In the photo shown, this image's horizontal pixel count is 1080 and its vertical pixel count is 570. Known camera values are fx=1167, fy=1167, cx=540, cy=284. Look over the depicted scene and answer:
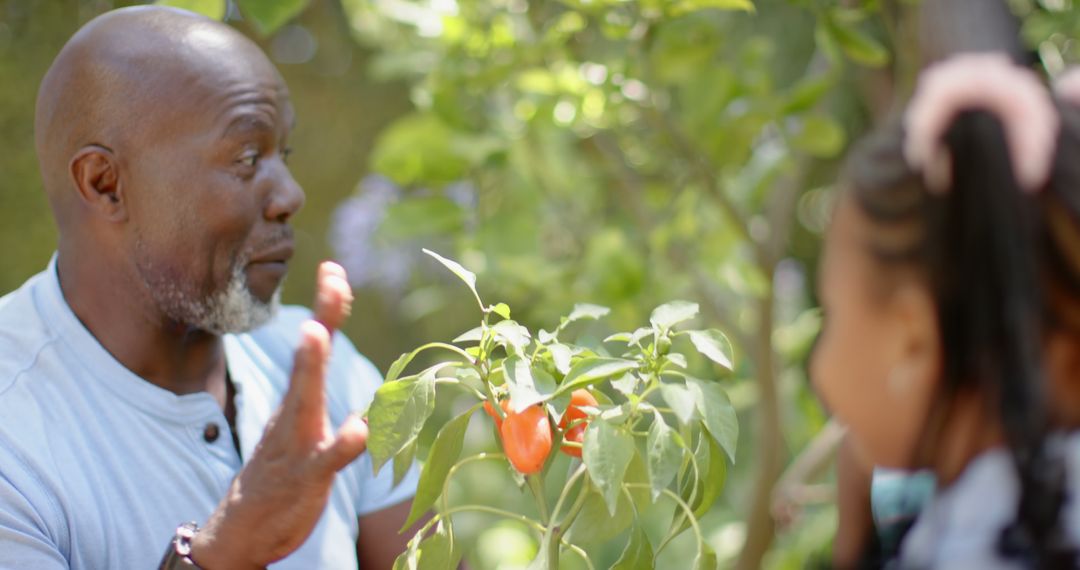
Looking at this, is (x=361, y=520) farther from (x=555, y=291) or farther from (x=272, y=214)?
(x=555, y=291)

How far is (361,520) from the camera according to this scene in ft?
4.75

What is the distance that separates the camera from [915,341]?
0.80 m

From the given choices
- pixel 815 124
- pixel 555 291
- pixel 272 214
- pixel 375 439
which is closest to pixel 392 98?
pixel 555 291

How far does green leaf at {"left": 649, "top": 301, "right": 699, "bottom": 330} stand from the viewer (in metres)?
0.99

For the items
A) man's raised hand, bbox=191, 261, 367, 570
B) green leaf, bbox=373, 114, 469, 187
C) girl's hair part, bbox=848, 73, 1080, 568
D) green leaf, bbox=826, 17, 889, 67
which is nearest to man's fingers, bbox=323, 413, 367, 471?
man's raised hand, bbox=191, 261, 367, 570

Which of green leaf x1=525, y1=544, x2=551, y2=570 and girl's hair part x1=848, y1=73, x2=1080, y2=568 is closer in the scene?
girl's hair part x1=848, y1=73, x2=1080, y2=568

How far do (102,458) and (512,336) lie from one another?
0.55 metres

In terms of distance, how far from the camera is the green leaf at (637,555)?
0.98 m

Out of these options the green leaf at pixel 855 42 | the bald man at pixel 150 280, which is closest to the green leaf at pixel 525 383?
the bald man at pixel 150 280

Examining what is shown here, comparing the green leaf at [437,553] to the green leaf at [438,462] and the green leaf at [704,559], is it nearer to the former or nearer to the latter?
the green leaf at [438,462]

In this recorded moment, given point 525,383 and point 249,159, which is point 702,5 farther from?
point 525,383

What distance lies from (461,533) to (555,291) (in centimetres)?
88

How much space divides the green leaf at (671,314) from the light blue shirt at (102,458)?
56 centimetres

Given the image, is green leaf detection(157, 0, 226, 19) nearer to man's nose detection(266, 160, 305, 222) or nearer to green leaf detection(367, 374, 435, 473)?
A: man's nose detection(266, 160, 305, 222)
